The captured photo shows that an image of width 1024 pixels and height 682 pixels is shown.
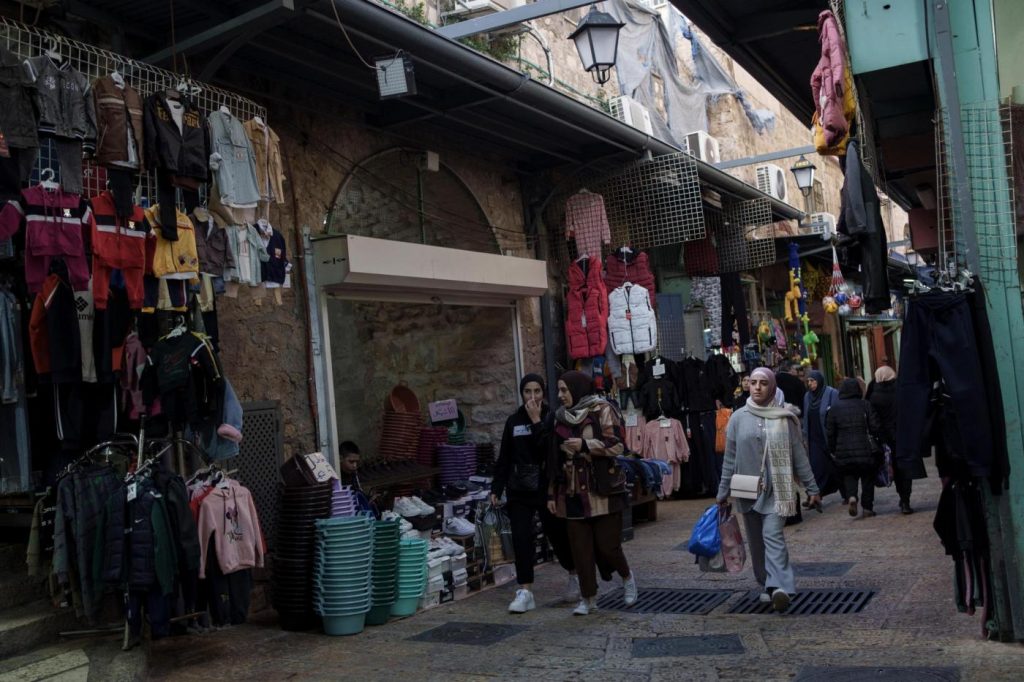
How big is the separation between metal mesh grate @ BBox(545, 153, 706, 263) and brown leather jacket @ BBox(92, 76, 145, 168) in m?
6.94

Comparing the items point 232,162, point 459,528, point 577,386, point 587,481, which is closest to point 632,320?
point 459,528

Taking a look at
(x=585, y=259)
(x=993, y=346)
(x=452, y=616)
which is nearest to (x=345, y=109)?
(x=585, y=259)

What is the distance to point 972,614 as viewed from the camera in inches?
223

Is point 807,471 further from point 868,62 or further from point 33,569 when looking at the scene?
point 33,569

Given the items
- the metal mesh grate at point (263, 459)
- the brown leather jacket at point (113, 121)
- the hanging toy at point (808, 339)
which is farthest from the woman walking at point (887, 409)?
the brown leather jacket at point (113, 121)

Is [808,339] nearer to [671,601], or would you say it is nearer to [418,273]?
[418,273]

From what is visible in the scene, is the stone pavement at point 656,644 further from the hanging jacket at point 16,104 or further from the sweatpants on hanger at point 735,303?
the sweatpants on hanger at point 735,303

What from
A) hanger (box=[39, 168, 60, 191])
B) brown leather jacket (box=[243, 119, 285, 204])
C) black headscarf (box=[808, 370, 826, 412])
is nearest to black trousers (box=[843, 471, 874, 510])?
black headscarf (box=[808, 370, 826, 412])

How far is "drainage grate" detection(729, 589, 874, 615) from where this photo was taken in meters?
6.62

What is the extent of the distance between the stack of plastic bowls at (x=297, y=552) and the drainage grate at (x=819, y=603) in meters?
2.93

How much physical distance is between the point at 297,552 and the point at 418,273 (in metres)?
3.09

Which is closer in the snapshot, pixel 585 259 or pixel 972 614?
Answer: pixel 972 614

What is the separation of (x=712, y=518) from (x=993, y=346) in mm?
2407

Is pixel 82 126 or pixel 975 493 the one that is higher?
pixel 82 126
